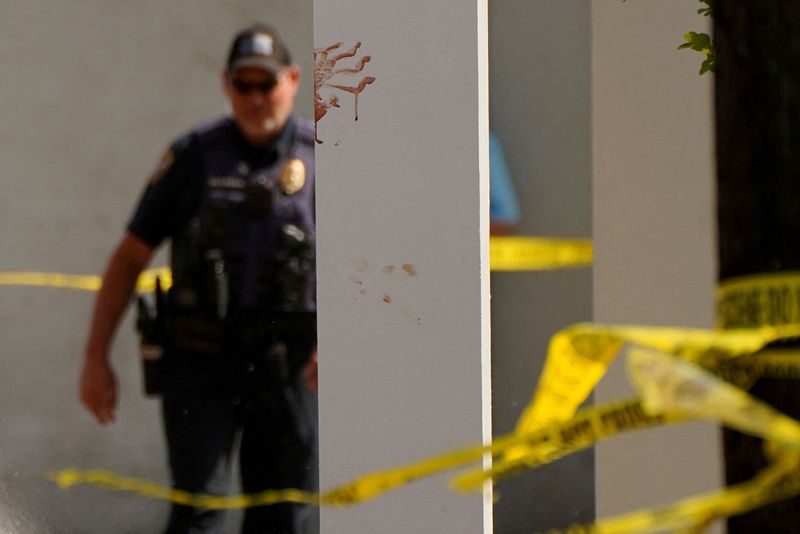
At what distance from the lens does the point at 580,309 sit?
3986 mm

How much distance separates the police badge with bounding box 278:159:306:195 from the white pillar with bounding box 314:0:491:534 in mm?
1013

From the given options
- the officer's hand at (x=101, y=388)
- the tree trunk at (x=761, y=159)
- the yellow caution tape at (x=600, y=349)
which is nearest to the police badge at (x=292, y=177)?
the officer's hand at (x=101, y=388)

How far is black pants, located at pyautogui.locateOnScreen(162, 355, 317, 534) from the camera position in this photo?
131 inches

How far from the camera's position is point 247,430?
3361mm

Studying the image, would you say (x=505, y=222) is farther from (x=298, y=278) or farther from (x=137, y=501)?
(x=137, y=501)

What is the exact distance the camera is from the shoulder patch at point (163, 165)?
349 centimetres

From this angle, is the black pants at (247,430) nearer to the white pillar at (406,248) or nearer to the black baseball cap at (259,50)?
the black baseball cap at (259,50)

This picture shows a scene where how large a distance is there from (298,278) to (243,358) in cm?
29

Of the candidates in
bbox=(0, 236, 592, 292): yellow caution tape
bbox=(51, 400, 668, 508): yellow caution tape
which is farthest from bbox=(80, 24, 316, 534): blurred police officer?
bbox=(51, 400, 668, 508): yellow caution tape

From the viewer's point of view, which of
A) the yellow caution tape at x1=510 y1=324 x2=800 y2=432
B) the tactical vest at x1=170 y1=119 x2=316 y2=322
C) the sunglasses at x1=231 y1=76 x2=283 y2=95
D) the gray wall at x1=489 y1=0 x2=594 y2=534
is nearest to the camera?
the yellow caution tape at x1=510 y1=324 x2=800 y2=432

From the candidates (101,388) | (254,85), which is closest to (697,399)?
(254,85)

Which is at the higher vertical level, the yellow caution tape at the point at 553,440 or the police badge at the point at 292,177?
the police badge at the point at 292,177

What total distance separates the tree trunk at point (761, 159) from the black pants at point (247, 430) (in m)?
2.07

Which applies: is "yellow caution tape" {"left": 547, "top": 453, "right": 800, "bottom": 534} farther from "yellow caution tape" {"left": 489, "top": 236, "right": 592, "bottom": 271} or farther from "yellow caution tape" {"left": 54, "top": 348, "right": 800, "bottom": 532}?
"yellow caution tape" {"left": 489, "top": 236, "right": 592, "bottom": 271}
